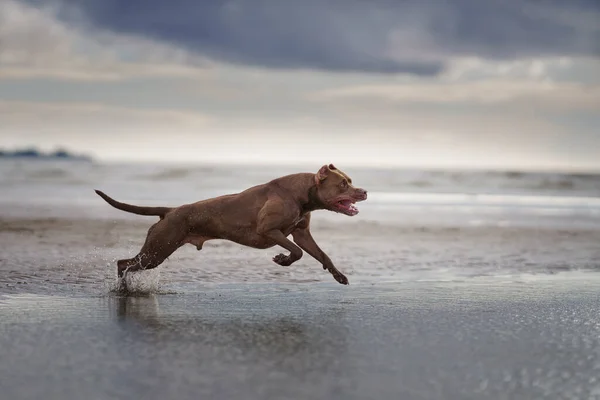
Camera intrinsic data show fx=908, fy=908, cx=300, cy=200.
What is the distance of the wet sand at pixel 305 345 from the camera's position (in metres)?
5.17

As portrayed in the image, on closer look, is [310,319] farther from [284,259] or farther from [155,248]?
[155,248]

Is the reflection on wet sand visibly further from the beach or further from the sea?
the sea

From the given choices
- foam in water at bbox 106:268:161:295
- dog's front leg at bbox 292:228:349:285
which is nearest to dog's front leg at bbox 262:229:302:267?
dog's front leg at bbox 292:228:349:285

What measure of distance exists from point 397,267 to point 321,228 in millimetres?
6539

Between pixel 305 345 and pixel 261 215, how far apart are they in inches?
116

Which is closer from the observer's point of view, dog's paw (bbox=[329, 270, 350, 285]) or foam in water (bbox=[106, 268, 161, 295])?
dog's paw (bbox=[329, 270, 350, 285])

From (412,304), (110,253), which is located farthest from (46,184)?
(412,304)

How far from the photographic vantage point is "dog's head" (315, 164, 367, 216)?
924 centimetres

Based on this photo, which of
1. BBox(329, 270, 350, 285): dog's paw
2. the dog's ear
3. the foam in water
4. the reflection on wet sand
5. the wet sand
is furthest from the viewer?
the foam in water

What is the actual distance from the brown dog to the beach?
0.39 metres

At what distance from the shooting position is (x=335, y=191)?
926 centimetres

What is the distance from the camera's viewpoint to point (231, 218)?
936 cm

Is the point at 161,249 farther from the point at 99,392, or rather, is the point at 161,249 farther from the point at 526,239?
the point at 526,239

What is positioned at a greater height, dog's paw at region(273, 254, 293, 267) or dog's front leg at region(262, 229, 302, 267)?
dog's front leg at region(262, 229, 302, 267)
